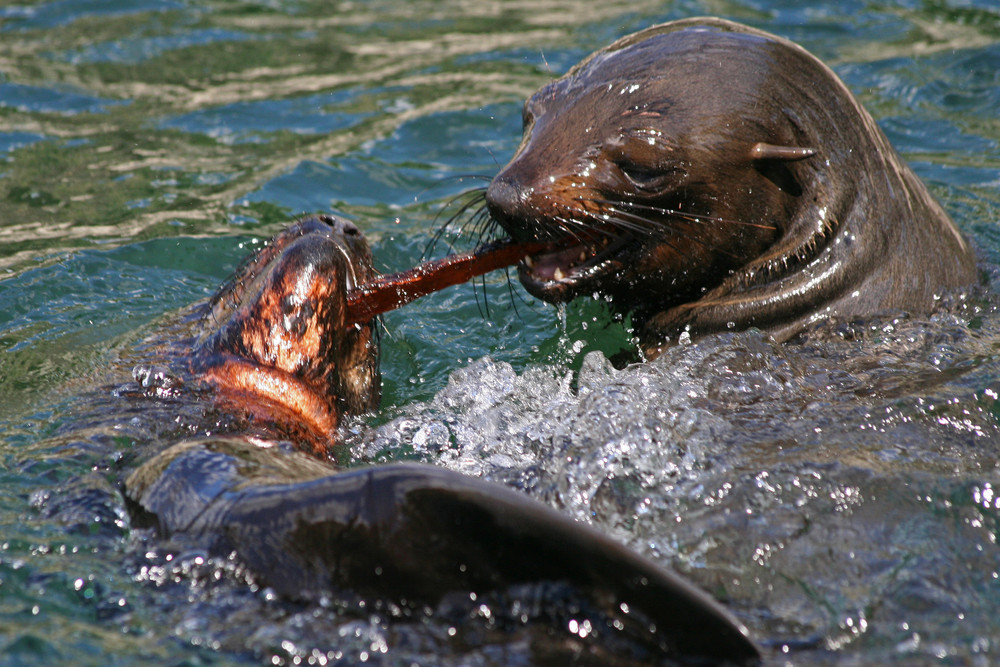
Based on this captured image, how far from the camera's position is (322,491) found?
8.67 feet

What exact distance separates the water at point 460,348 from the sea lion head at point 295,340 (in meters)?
0.26

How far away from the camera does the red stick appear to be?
4.18 m

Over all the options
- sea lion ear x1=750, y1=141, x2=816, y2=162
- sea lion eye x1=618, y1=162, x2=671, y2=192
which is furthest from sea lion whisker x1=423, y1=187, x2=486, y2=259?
sea lion ear x1=750, y1=141, x2=816, y2=162

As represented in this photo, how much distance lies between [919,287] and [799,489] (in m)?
1.57

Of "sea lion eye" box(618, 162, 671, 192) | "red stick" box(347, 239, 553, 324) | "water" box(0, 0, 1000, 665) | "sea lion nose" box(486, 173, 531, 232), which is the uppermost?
"sea lion eye" box(618, 162, 671, 192)

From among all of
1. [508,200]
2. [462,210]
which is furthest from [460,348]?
[508,200]

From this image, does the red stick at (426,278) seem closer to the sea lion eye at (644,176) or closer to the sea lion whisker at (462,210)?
the sea lion whisker at (462,210)

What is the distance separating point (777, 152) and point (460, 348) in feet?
6.53

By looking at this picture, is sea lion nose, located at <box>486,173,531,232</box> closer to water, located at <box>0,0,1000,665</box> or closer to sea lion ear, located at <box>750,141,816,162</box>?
water, located at <box>0,0,1000,665</box>

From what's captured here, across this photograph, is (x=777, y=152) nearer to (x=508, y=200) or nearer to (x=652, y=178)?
(x=652, y=178)

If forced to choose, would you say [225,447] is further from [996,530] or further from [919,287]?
[919,287]

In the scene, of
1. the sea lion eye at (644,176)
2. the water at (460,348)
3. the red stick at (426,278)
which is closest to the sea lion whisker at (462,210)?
the red stick at (426,278)

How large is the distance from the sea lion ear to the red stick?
82cm

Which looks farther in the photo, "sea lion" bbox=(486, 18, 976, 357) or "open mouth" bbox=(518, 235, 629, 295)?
"open mouth" bbox=(518, 235, 629, 295)
